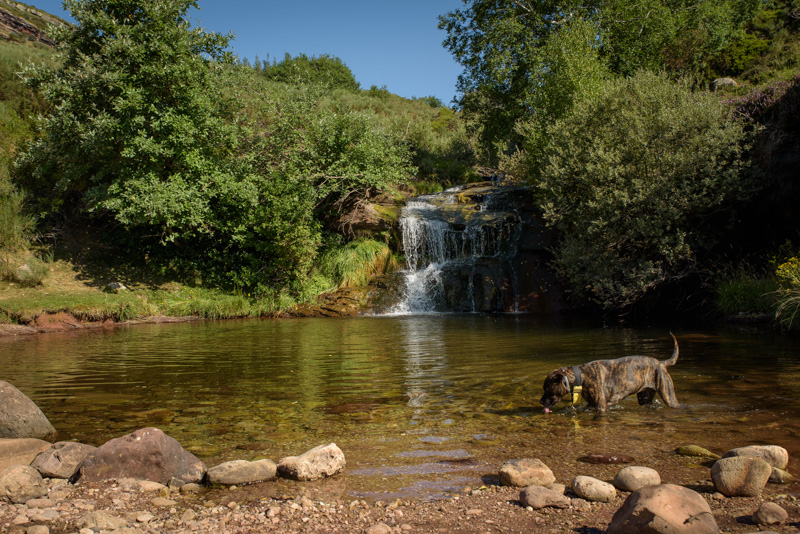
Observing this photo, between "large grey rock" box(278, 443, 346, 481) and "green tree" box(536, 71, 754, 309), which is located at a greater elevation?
"green tree" box(536, 71, 754, 309)

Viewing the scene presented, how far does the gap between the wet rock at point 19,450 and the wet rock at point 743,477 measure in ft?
18.7

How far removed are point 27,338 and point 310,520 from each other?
14.3m

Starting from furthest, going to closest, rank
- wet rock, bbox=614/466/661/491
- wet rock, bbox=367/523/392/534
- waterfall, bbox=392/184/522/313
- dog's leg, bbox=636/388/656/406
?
1. waterfall, bbox=392/184/522/313
2. dog's leg, bbox=636/388/656/406
3. wet rock, bbox=614/466/661/491
4. wet rock, bbox=367/523/392/534

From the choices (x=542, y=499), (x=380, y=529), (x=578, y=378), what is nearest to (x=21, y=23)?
(x=578, y=378)

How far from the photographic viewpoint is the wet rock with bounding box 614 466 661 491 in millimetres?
3842

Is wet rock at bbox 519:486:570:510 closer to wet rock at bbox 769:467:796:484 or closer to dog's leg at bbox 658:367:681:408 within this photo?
wet rock at bbox 769:467:796:484

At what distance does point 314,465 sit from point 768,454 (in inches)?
143

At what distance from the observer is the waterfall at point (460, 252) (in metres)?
20.2

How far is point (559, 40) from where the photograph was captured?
2262 centimetres

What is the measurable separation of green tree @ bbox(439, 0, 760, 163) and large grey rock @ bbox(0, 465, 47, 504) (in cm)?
2174

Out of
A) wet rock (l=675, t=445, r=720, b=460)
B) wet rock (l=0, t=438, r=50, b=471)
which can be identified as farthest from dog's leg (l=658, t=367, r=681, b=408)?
wet rock (l=0, t=438, r=50, b=471)

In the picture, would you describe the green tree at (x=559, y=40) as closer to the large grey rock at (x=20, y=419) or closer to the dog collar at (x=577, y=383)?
the dog collar at (x=577, y=383)

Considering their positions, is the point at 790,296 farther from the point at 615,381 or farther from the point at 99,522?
the point at 99,522

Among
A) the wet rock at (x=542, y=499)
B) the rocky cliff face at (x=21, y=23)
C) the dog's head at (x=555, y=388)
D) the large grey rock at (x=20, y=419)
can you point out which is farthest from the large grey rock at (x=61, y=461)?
the rocky cliff face at (x=21, y=23)
